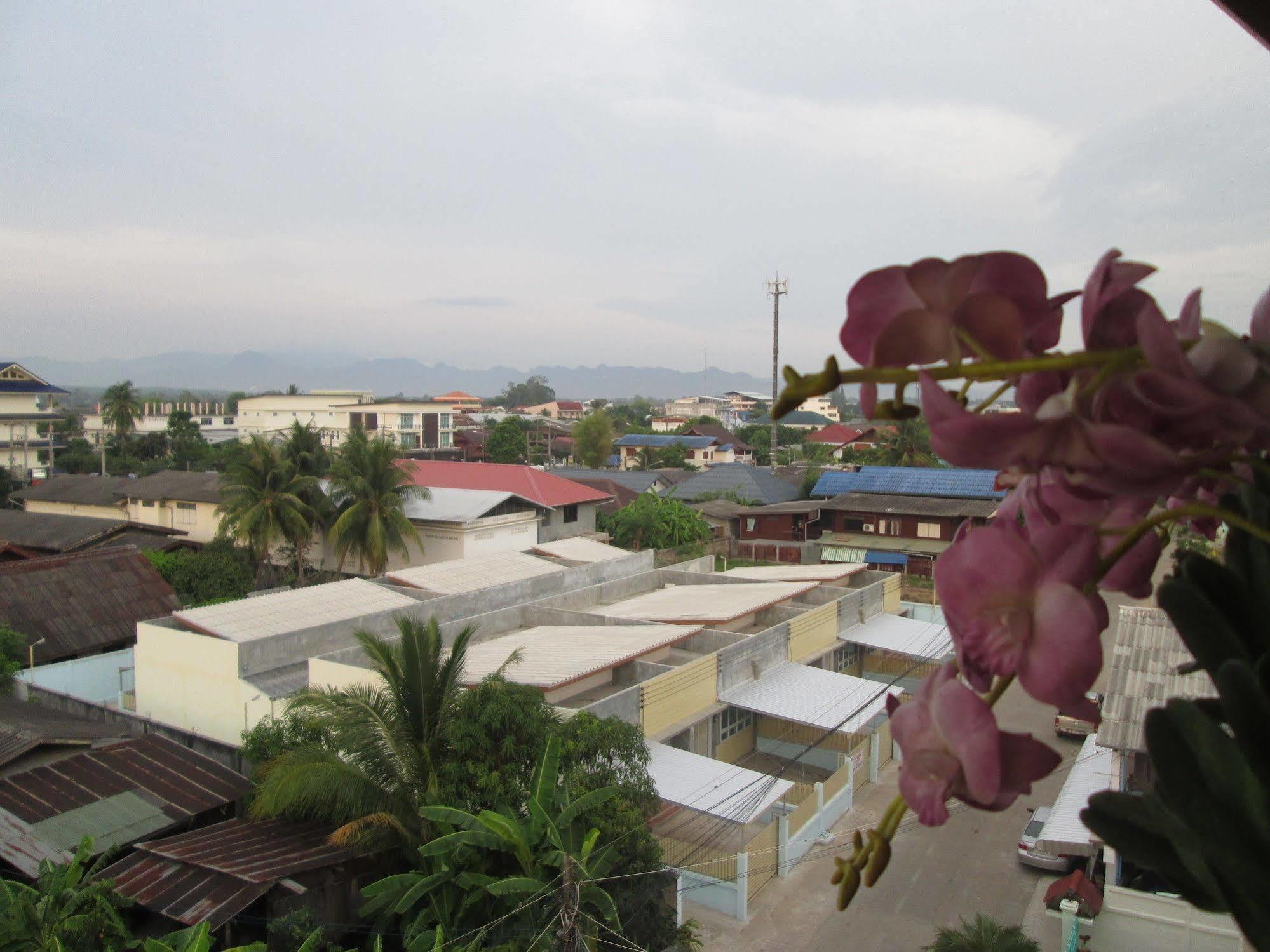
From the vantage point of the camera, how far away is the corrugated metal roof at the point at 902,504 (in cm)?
2077

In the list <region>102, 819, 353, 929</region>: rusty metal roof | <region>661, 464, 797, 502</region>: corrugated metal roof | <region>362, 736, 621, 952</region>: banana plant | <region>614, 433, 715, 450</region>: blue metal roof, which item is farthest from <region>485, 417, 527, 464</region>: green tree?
<region>362, 736, 621, 952</region>: banana plant

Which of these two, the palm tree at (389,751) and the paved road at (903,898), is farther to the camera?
the paved road at (903,898)

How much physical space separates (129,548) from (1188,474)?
17.3 m

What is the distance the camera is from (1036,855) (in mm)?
8992

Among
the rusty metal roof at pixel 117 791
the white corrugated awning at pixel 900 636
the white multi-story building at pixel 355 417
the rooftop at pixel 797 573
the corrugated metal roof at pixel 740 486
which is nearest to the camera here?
the rusty metal roof at pixel 117 791

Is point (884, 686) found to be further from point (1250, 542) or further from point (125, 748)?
point (1250, 542)

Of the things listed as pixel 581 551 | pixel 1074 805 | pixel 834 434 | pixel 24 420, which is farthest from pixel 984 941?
pixel 834 434

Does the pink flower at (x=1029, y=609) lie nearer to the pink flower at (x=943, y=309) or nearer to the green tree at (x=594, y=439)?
the pink flower at (x=943, y=309)

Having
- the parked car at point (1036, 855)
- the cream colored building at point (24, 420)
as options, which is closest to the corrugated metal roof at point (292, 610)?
the parked car at point (1036, 855)

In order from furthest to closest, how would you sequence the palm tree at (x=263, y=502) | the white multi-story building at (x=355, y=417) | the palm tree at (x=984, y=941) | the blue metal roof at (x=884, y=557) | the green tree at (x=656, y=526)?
the white multi-story building at (x=355, y=417) < the green tree at (x=656, y=526) < the blue metal roof at (x=884, y=557) < the palm tree at (x=263, y=502) < the palm tree at (x=984, y=941)

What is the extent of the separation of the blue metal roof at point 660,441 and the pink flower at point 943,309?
42484 mm

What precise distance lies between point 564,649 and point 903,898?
424cm

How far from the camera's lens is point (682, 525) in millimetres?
21422

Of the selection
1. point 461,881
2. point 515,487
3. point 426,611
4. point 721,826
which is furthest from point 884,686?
point 515,487
